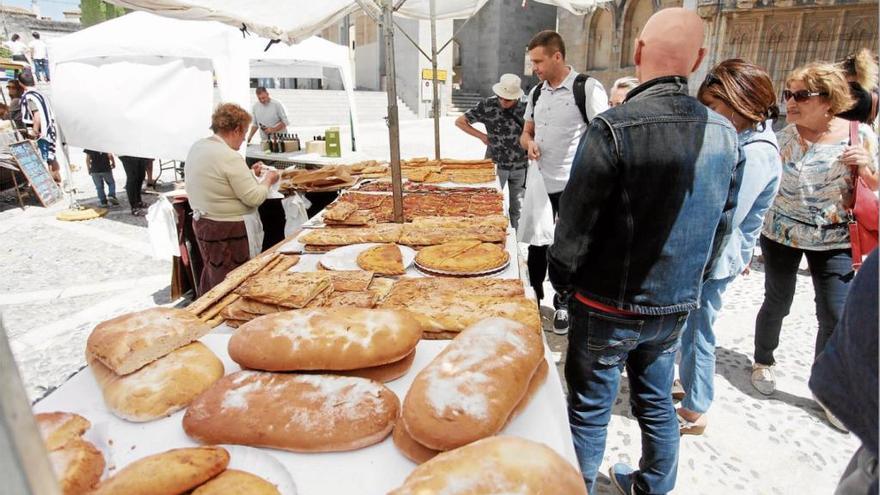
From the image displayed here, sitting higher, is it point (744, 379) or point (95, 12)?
point (95, 12)

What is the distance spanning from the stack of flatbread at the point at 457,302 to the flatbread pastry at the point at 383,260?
10 cm

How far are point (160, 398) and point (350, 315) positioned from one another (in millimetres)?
557

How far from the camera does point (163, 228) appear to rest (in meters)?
4.41

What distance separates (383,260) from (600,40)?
2592 centimetres

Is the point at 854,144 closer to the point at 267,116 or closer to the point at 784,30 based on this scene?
the point at 267,116

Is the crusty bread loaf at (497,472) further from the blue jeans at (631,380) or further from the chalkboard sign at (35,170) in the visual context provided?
the chalkboard sign at (35,170)

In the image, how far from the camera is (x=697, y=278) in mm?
1829

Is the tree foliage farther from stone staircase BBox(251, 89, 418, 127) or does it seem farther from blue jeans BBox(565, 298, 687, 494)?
blue jeans BBox(565, 298, 687, 494)

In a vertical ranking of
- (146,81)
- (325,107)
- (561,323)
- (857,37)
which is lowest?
(561,323)

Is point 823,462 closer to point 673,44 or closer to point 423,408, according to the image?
point 673,44

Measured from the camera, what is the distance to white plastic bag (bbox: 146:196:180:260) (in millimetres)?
4383

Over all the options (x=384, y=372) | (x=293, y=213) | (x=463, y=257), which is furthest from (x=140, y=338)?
(x=293, y=213)

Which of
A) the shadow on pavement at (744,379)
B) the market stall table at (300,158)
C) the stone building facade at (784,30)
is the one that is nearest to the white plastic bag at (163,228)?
the market stall table at (300,158)

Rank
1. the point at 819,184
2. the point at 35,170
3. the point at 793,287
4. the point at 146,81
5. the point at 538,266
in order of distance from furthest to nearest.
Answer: the point at 35,170 → the point at 146,81 → the point at 538,266 → the point at 793,287 → the point at 819,184
